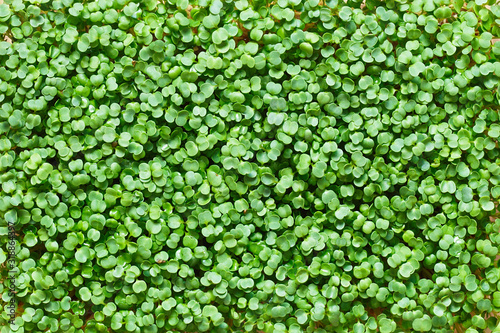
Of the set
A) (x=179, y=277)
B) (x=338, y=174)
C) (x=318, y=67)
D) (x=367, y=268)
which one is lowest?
(x=179, y=277)

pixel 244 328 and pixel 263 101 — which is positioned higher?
pixel 263 101

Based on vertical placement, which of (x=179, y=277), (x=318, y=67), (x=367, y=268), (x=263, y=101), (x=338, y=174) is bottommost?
(x=179, y=277)

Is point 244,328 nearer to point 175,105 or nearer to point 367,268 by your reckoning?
point 367,268

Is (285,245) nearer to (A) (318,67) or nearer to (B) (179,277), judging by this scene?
(B) (179,277)

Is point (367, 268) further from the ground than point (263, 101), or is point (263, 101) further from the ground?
point (263, 101)

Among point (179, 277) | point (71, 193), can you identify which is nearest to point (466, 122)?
point (179, 277)

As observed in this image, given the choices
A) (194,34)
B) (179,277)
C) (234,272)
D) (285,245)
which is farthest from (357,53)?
(179,277)
